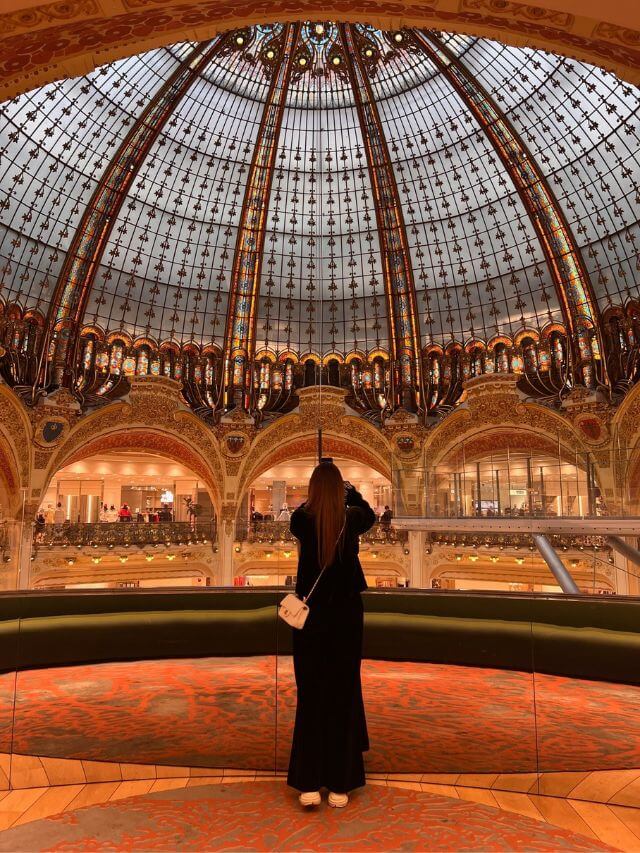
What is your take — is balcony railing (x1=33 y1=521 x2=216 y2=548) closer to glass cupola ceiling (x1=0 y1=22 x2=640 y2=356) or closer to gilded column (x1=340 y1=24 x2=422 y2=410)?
glass cupola ceiling (x1=0 y1=22 x2=640 y2=356)

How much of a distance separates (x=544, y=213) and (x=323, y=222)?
820cm

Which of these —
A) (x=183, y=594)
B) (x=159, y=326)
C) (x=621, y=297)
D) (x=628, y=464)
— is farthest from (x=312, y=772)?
(x=159, y=326)

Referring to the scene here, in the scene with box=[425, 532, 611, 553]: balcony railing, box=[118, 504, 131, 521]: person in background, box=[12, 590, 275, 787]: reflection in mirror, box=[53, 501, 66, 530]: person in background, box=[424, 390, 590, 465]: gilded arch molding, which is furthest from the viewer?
box=[118, 504, 131, 521]: person in background

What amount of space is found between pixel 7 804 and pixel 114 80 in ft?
68.2

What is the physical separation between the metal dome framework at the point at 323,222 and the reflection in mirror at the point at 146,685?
18.4m

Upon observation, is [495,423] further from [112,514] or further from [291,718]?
[291,718]

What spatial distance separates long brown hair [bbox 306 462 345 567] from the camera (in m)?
3.95

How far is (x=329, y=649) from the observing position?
12.8 feet

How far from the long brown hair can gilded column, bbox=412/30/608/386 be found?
19.9m

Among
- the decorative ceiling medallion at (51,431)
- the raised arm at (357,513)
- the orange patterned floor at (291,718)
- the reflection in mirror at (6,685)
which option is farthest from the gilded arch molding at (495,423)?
the reflection in mirror at (6,685)

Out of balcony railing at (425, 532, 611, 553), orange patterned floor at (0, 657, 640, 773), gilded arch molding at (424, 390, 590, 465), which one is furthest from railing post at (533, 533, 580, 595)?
gilded arch molding at (424, 390, 590, 465)

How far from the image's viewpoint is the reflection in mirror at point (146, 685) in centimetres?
435

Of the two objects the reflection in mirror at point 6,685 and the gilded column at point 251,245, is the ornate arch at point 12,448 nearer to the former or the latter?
the gilded column at point 251,245

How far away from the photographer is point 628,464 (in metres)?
9.08
